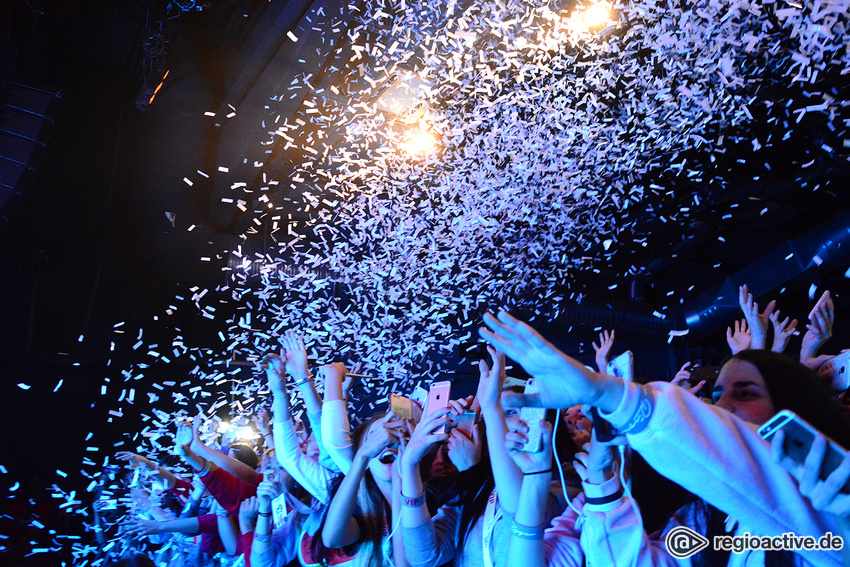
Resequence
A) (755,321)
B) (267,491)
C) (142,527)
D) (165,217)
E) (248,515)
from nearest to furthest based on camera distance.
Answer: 1. (755,321)
2. (267,491)
3. (248,515)
4. (142,527)
5. (165,217)

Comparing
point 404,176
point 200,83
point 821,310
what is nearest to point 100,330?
point 200,83

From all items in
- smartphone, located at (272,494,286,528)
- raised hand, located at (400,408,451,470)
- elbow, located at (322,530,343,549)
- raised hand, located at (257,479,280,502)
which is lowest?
elbow, located at (322,530,343,549)

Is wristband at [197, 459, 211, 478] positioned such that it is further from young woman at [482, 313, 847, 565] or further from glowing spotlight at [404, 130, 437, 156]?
glowing spotlight at [404, 130, 437, 156]

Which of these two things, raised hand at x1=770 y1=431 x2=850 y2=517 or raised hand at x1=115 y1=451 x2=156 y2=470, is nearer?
raised hand at x1=770 y1=431 x2=850 y2=517

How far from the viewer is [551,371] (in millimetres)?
992

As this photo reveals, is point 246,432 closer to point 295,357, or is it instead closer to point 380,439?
point 295,357

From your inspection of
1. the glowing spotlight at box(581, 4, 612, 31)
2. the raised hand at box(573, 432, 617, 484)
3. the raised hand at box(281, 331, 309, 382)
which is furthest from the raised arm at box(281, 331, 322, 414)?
the glowing spotlight at box(581, 4, 612, 31)

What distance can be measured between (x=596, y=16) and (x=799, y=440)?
2974 mm

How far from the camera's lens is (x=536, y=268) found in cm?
599

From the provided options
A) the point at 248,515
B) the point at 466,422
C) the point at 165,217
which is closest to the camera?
the point at 466,422

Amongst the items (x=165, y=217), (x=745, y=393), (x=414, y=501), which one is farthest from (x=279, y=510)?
(x=165, y=217)

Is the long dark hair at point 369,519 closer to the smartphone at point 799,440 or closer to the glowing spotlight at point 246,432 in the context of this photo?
the smartphone at point 799,440

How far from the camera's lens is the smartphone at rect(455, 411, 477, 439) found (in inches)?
74.0

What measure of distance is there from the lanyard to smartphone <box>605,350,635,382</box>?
61 centimetres
